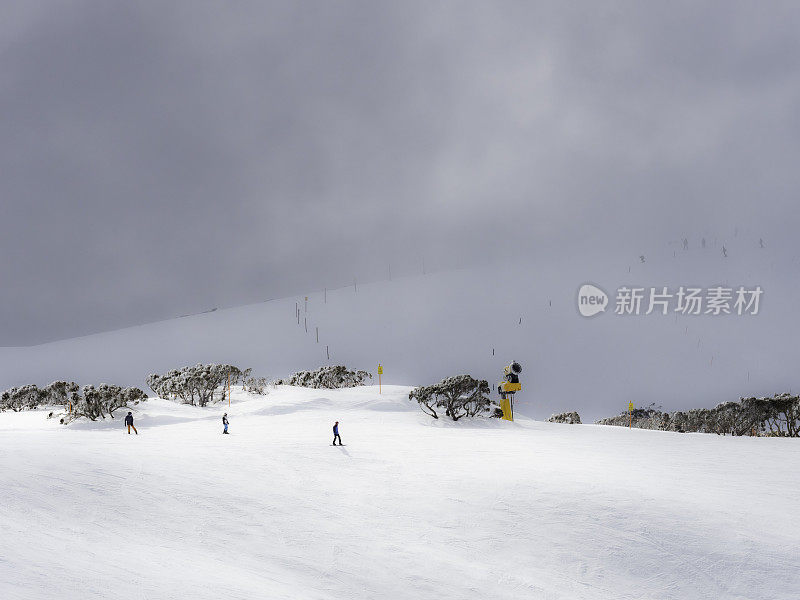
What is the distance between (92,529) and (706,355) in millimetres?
107796

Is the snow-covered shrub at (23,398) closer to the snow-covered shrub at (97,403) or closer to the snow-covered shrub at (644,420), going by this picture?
the snow-covered shrub at (97,403)

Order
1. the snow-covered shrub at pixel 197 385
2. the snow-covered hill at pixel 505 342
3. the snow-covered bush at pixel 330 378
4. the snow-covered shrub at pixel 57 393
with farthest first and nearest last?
1. the snow-covered hill at pixel 505 342
2. the snow-covered bush at pixel 330 378
3. the snow-covered shrub at pixel 57 393
4. the snow-covered shrub at pixel 197 385

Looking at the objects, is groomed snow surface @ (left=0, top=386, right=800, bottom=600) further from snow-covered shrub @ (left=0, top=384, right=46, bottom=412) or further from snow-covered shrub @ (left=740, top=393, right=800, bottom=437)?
snow-covered shrub @ (left=0, top=384, right=46, bottom=412)

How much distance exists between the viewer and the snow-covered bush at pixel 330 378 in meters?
53.5

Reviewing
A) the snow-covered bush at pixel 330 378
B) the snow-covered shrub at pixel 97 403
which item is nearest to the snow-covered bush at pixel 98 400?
the snow-covered shrub at pixel 97 403

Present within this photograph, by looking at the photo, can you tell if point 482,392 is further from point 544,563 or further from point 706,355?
point 706,355

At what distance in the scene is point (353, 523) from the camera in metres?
14.3

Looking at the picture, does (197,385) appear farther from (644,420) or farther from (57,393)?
(644,420)

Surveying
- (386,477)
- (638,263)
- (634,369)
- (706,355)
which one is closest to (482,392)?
(386,477)

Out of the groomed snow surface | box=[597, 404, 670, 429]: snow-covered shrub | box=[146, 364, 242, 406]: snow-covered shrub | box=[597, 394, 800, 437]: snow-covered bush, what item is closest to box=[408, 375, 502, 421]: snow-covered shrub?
the groomed snow surface

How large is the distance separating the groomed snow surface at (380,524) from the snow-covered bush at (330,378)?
102 feet

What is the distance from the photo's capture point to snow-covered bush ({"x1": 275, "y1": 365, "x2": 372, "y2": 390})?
176 feet

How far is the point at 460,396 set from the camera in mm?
36531

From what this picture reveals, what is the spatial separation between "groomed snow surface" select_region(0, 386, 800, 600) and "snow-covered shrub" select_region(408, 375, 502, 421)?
1387 cm
